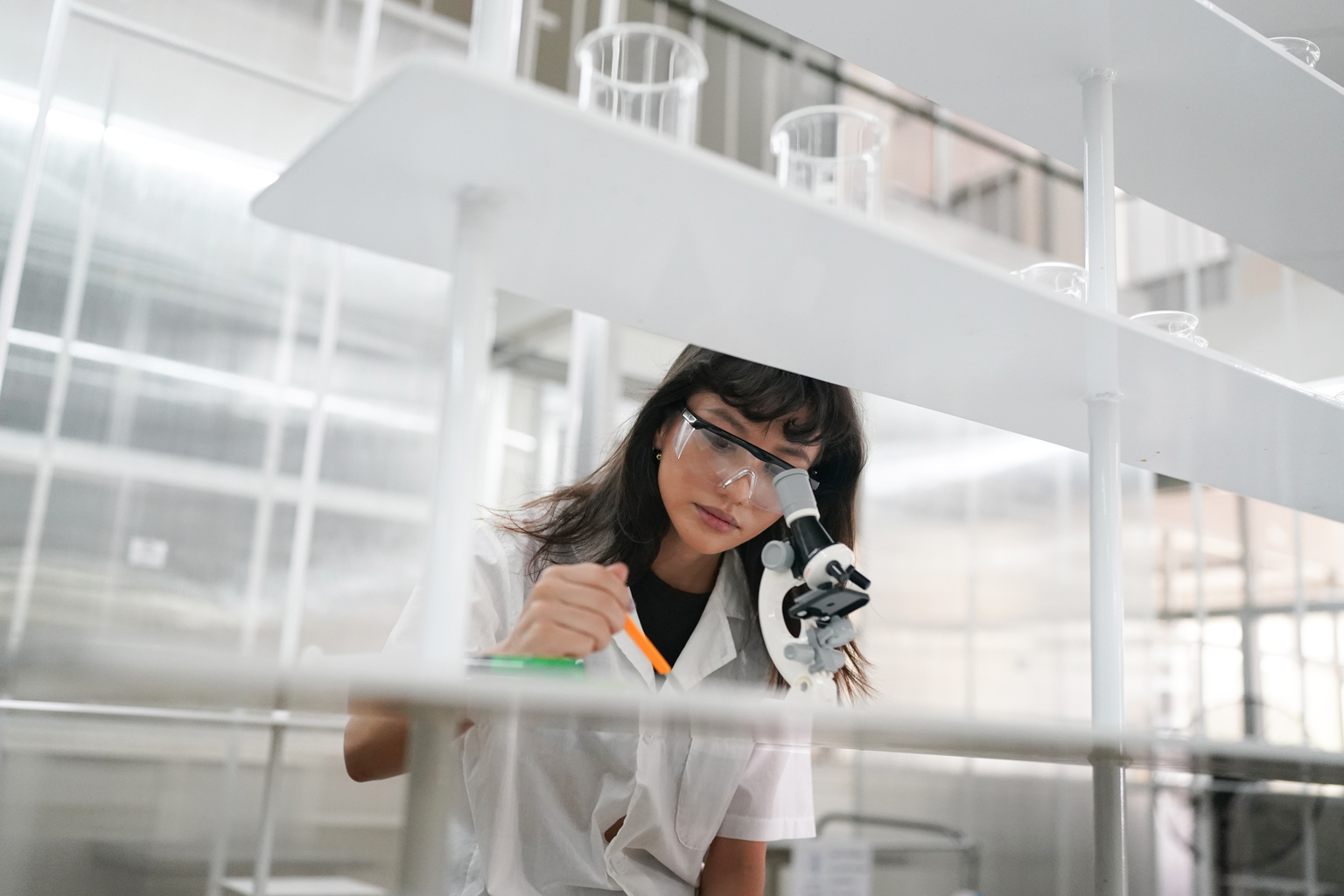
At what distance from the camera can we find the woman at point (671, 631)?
134 centimetres

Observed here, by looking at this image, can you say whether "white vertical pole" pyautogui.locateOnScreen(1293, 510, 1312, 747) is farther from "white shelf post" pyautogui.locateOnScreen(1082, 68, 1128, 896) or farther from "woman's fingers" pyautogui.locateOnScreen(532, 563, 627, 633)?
"woman's fingers" pyautogui.locateOnScreen(532, 563, 627, 633)

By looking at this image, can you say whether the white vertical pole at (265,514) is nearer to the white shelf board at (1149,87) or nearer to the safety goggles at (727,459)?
the safety goggles at (727,459)

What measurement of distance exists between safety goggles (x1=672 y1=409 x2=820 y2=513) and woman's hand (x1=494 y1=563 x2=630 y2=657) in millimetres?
435

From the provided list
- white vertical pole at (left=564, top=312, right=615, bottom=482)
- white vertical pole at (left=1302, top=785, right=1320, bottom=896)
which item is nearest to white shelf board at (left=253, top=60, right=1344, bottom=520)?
white vertical pole at (left=564, top=312, right=615, bottom=482)

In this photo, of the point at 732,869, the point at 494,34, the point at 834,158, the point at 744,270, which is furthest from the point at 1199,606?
the point at 494,34

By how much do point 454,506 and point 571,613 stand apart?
0.15 metres

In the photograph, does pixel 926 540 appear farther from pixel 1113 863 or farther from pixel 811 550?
pixel 811 550

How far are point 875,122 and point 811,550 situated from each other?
496 mm

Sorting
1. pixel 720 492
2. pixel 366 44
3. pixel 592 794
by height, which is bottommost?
pixel 592 794

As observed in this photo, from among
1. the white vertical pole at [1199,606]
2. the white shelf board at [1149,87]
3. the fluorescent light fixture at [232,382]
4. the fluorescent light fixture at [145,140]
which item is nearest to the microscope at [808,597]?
the white shelf board at [1149,87]

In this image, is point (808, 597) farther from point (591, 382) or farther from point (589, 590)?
point (591, 382)

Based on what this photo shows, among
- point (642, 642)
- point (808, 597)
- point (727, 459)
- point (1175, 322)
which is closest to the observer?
point (808, 597)

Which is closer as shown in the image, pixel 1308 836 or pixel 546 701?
pixel 546 701

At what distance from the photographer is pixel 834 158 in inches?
44.7
